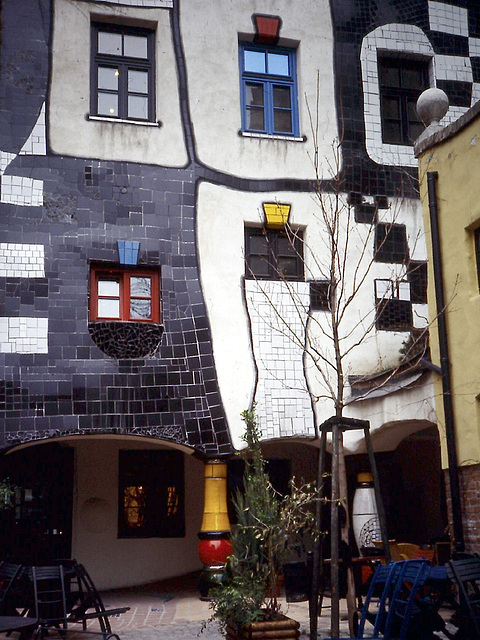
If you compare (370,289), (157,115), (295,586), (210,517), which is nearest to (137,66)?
(157,115)

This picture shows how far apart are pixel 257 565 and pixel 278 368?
4974 mm

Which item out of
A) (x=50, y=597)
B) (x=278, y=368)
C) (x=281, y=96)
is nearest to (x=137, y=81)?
(x=281, y=96)

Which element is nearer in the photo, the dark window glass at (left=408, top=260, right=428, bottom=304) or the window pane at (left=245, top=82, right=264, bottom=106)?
the dark window glass at (left=408, top=260, right=428, bottom=304)

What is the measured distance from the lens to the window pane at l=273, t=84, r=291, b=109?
1257cm

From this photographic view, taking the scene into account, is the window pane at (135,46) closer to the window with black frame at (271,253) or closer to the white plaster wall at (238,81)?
the white plaster wall at (238,81)

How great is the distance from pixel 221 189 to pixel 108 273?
204 cm

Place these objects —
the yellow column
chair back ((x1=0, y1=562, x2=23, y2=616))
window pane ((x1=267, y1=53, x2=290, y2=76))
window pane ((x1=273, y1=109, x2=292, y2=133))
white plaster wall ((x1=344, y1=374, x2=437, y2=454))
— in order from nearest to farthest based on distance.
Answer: chair back ((x1=0, y1=562, x2=23, y2=616)), white plaster wall ((x1=344, y1=374, x2=437, y2=454)), the yellow column, window pane ((x1=273, y1=109, x2=292, y2=133)), window pane ((x1=267, y1=53, x2=290, y2=76))

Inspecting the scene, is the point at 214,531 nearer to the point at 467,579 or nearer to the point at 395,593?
the point at 467,579

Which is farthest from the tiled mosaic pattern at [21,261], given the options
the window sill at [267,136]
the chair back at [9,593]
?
the chair back at [9,593]

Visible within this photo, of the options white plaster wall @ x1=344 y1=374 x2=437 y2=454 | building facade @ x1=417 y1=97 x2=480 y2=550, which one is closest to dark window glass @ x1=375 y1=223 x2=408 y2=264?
white plaster wall @ x1=344 y1=374 x2=437 y2=454

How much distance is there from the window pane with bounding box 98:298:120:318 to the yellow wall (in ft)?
14.1

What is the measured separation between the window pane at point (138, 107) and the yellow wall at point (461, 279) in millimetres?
4604

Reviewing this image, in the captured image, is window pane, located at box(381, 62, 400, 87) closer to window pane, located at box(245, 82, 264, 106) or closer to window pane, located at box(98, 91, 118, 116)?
window pane, located at box(245, 82, 264, 106)

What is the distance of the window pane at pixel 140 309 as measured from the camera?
37.1 ft
